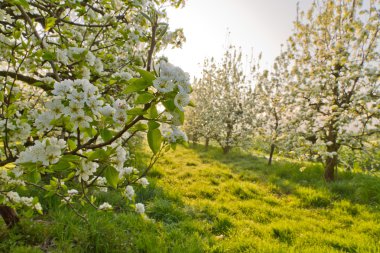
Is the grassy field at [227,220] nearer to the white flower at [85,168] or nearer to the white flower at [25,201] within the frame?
the white flower at [25,201]

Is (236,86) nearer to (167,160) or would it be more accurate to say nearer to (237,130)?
(237,130)

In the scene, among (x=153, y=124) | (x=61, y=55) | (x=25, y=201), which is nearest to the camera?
(x=153, y=124)

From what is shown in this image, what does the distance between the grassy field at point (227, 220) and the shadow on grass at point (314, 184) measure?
1.1 inches

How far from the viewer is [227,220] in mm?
5723

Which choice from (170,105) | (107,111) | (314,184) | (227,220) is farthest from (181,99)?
(314,184)

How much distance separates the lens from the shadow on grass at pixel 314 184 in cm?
739

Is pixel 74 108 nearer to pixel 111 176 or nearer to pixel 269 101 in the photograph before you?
pixel 111 176

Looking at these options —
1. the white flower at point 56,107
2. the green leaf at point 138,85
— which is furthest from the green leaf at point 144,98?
the white flower at point 56,107

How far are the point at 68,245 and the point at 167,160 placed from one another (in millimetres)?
8347

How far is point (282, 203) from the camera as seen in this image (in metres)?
7.35

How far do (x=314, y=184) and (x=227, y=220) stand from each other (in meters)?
4.24

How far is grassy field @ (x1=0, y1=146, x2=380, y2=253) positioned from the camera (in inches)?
160

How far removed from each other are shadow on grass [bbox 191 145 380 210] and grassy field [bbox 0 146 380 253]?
0.09 feet

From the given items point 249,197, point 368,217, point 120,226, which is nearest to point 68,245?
point 120,226
